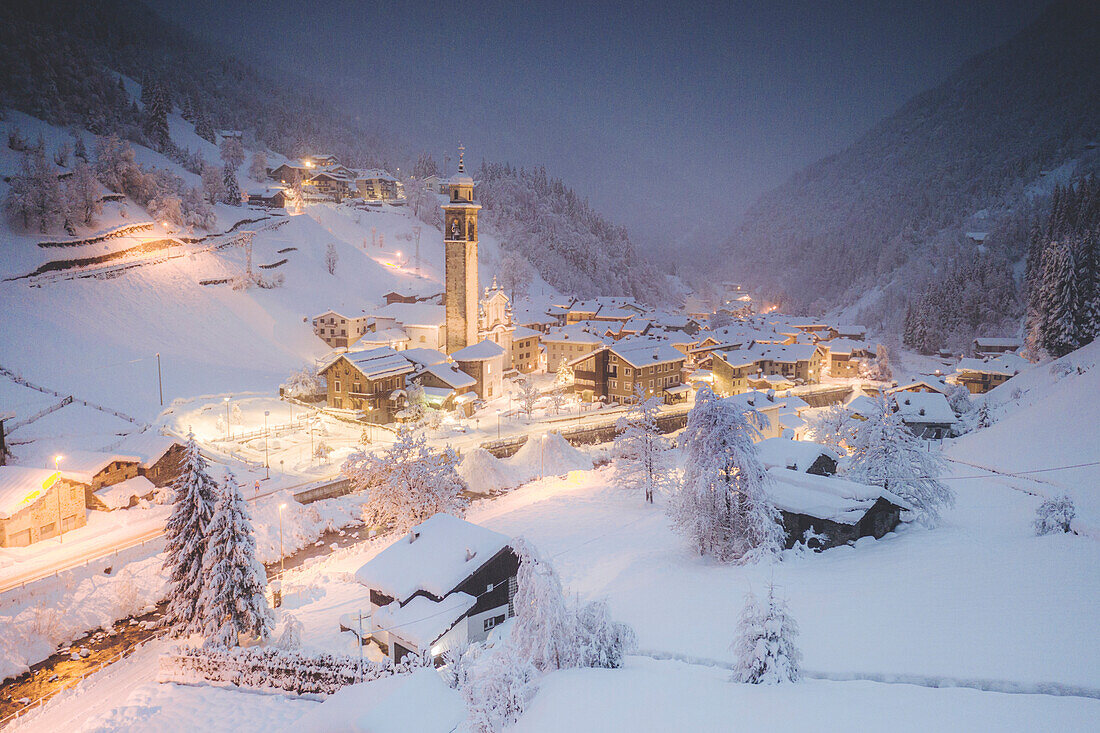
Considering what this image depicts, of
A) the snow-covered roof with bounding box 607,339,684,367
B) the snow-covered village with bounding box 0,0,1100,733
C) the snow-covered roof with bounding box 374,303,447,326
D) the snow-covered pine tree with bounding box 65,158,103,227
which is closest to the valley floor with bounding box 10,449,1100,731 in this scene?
the snow-covered village with bounding box 0,0,1100,733

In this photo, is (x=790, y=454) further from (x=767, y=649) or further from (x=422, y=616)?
(x=767, y=649)

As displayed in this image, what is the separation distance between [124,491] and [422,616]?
22.7 metres

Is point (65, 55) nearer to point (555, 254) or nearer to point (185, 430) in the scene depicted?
point (185, 430)

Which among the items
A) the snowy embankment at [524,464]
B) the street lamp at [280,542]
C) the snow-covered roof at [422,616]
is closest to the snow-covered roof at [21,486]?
the street lamp at [280,542]

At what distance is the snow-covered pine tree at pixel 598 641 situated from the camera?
538 inches

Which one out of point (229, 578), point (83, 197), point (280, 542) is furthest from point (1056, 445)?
point (83, 197)

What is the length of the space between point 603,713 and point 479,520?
25.9m

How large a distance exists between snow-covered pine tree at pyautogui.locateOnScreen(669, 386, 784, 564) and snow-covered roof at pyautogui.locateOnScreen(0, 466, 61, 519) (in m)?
29.3

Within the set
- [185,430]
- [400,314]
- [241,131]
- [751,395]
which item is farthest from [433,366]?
[241,131]

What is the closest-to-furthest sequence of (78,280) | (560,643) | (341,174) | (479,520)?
1. (560,643)
2. (479,520)
3. (78,280)
4. (341,174)

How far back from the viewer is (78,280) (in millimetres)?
55125

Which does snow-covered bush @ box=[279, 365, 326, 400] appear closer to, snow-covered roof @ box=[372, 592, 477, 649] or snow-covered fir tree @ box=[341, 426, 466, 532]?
snow-covered fir tree @ box=[341, 426, 466, 532]

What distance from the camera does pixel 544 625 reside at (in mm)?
13727

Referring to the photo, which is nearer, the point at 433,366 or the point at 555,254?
the point at 433,366
